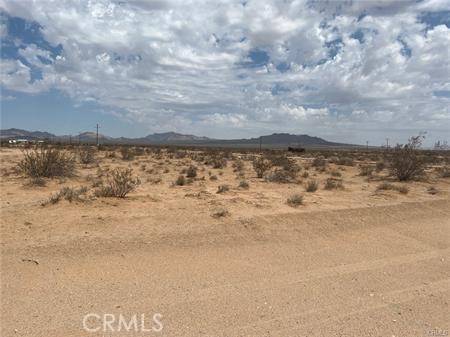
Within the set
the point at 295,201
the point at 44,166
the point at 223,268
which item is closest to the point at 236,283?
the point at 223,268

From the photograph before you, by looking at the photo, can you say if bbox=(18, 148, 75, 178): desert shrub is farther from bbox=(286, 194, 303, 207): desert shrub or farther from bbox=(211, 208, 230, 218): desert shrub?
bbox=(286, 194, 303, 207): desert shrub

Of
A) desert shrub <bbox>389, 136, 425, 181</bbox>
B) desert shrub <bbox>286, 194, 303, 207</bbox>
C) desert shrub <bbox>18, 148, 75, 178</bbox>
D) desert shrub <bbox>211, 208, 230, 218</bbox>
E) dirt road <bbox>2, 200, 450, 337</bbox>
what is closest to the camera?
dirt road <bbox>2, 200, 450, 337</bbox>

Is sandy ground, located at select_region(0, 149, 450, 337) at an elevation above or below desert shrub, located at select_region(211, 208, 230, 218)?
below

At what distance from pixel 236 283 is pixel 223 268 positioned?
66cm

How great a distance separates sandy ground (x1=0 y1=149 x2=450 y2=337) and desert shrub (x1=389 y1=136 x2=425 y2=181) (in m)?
9.91

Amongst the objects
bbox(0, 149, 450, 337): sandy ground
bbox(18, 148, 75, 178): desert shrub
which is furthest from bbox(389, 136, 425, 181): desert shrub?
bbox(18, 148, 75, 178): desert shrub

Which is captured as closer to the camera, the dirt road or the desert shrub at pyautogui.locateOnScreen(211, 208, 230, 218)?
the dirt road

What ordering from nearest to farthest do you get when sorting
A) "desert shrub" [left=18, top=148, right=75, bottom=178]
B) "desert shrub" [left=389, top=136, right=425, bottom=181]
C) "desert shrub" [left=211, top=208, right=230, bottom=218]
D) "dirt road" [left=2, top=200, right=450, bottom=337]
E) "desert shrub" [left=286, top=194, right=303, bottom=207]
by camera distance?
"dirt road" [left=2, top=200, right=450, bottom=337] → "desert shrub" [left=211, top=208, right=230, bottom=218] → "desert shrub" [left=286, top=194, right=303, bottom=207] → "desert shrub" [left=18, top=148, right=75, bottom=178] → "desert shrub" [left=389, top=136, right=425, bottom=181]

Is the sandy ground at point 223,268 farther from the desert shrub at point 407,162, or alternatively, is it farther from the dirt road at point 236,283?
the desert shrub at point 407,162

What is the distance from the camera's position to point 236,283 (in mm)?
5914

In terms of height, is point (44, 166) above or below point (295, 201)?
above

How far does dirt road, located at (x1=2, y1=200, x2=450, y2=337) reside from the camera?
468cm

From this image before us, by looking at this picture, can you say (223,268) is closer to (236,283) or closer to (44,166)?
(236,283)

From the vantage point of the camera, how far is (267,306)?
516cm
